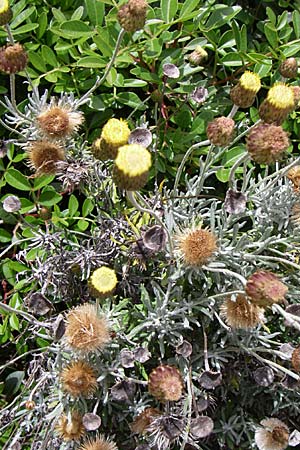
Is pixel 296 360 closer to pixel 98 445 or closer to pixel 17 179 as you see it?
pixel 98 445

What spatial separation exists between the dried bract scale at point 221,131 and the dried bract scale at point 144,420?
0.59 m

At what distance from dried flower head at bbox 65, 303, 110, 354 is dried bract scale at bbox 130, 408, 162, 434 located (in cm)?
19

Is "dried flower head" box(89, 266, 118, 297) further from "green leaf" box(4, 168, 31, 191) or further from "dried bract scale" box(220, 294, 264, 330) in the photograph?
"green leaf" box(4, 168, 31, 191)

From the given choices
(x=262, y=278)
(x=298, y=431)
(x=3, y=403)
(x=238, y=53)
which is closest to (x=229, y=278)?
(x=262, y=278)

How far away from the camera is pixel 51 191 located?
1801 millimetres

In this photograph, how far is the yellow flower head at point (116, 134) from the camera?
133 centimetres

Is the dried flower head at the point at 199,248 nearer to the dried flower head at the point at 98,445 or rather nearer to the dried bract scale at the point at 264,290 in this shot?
the dried bract scale at the point at 264,290

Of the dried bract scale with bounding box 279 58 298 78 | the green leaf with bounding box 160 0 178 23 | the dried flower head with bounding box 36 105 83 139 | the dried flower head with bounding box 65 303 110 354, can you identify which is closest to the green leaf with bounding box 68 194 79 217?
the dried flower head with bounding box 36 105 83 139

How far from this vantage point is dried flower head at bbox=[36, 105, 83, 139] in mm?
1531

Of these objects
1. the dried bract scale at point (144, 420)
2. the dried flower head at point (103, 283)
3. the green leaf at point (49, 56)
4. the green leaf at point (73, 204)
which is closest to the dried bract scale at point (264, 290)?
the dried flower head at point (103, 283)

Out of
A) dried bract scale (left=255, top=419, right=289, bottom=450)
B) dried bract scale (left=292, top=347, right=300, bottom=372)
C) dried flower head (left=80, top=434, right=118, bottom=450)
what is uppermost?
dried bract scale (left=292, top=347, right=300, bottom=372)

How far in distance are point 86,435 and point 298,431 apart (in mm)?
524

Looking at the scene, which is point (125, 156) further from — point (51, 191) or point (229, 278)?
point (51, 191)

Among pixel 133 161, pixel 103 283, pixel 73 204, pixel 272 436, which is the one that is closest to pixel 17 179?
pixel 73 204
